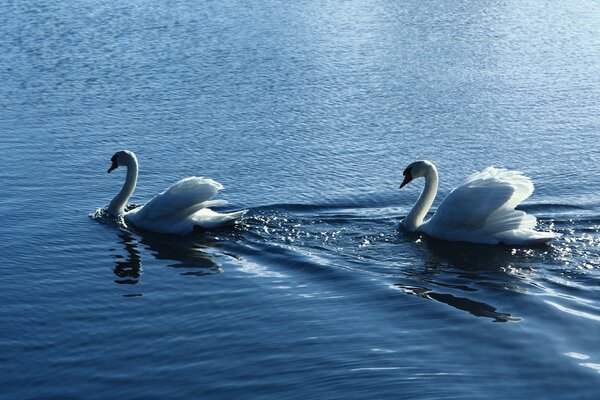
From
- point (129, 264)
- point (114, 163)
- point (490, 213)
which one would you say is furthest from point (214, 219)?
point (490, 213)

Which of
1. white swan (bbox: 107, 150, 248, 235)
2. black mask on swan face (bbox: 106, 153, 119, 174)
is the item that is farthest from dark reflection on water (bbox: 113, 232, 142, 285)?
black mask on swan face (bbox: 106, 153, 119, 174)

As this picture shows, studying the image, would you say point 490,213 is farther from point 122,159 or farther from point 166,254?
point 122,159

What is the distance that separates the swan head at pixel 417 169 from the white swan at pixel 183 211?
2473 mm

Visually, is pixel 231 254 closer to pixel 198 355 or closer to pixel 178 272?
pixel 178 272

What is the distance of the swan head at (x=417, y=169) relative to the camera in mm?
15141

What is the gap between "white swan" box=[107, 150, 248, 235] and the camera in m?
14.4

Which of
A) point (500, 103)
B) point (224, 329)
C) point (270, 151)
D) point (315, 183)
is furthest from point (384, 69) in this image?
point (224, 329)

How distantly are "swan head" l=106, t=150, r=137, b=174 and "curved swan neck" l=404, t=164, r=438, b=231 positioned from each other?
13.7 ft

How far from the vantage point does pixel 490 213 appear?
45.5ft

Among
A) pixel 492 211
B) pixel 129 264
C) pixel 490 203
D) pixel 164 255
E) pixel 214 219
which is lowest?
pixel 129 264

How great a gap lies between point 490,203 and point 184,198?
13.3ft

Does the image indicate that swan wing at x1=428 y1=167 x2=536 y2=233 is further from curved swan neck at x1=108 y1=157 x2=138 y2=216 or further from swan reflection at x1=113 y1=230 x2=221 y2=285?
curved swan neck at x1=108 y1=157 x2=138 y2=216

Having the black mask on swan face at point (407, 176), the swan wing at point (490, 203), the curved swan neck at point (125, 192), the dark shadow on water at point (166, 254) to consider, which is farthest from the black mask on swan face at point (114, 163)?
the swan wing at point (490, 203)

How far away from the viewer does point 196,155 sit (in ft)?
58.9
